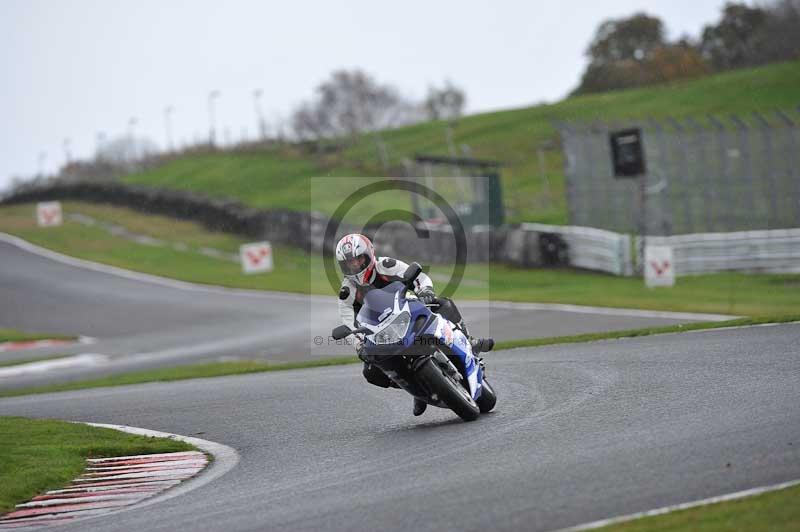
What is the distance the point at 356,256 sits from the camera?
32.1 feet

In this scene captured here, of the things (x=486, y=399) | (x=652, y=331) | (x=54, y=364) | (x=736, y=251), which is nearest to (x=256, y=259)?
(x=54, y=364)

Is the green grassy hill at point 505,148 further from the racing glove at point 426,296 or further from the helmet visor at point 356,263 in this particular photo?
the helmet visor at point 356,263

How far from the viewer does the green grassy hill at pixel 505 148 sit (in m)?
56.6

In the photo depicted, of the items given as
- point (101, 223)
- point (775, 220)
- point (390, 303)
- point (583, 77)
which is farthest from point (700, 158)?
point (583, 77)

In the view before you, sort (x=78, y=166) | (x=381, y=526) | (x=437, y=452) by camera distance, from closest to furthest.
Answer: (x=381, y=526) → (x=437, y=452) → (x=78, y=166)

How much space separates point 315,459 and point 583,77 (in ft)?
266

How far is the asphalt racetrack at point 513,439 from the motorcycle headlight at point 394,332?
2.84 feet

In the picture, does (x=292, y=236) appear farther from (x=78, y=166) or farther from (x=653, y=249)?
(x=78, y=166)

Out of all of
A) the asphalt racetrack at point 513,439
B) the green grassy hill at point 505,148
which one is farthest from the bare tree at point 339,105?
the asphalt racetrack at point 513,439

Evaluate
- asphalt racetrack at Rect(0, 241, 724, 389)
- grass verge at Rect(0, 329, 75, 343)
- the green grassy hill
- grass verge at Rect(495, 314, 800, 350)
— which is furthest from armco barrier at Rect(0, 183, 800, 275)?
grass verge at Rect(0, 329, 75, 343)

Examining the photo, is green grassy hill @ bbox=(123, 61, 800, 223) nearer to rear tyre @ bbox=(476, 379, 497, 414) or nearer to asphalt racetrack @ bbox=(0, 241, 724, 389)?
asphalt racetrack @ bbox=(0, 241, 724, 389)

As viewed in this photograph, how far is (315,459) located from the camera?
31.2 feet

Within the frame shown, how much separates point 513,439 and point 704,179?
2027 cm

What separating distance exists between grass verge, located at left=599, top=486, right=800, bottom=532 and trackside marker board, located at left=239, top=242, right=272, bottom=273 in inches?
1262
